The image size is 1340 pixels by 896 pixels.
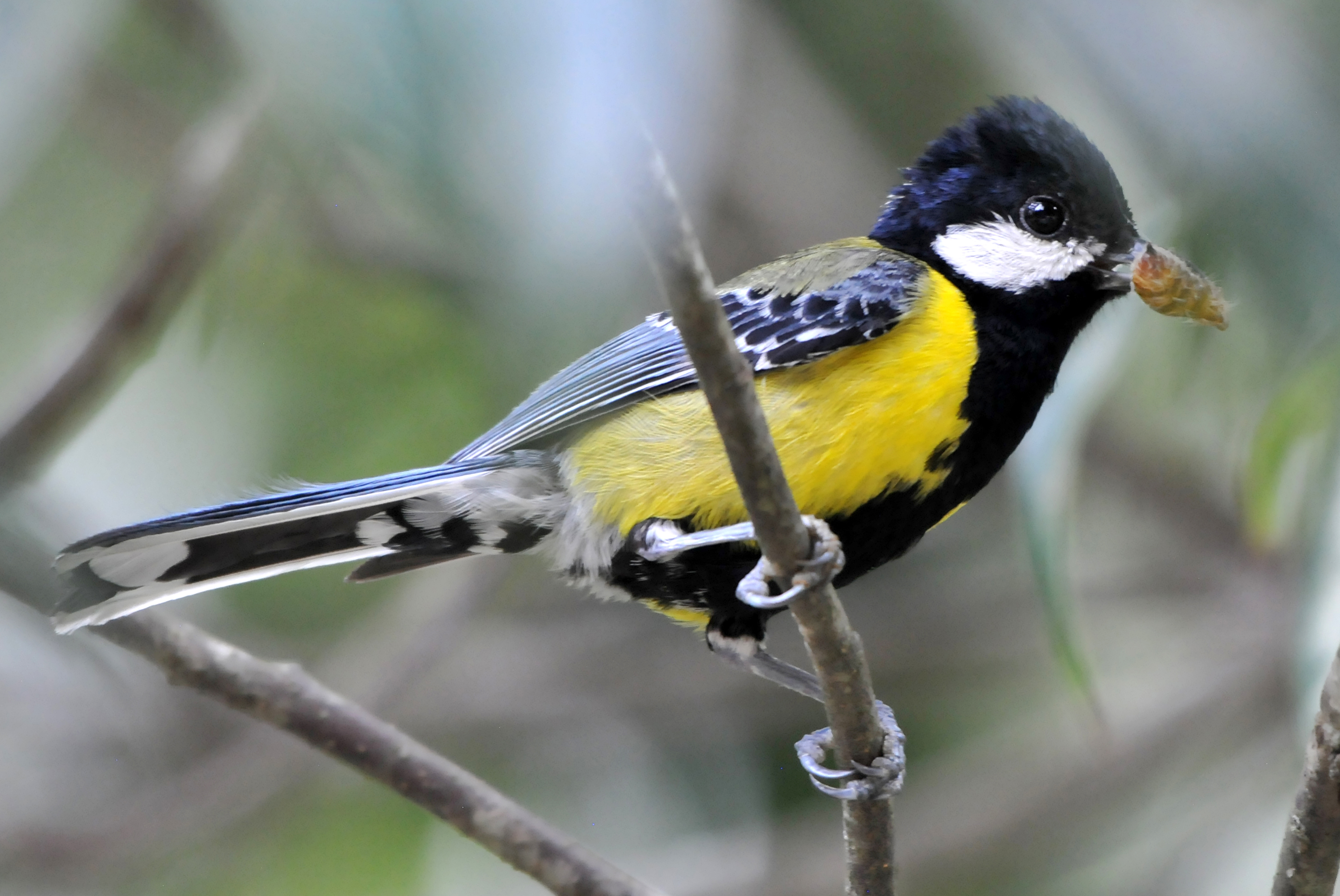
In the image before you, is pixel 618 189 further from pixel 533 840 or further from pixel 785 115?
pixel 785 115

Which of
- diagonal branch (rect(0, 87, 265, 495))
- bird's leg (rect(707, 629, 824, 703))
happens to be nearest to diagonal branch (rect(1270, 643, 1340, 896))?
bird's leg (rect(707, 629, 824, 703))

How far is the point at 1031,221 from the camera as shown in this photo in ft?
6.21

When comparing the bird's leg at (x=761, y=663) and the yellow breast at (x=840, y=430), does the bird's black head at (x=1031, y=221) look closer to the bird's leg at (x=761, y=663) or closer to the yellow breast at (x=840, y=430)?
the yellow breast at (x=840, y=430)

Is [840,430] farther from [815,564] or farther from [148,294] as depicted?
[148,294]

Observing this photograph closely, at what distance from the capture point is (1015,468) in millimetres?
2117

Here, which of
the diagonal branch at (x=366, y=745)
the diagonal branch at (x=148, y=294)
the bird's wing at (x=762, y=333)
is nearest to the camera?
the diagonal branch at (x=366, y=745)

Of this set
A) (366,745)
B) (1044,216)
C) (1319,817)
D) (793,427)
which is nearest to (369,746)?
(366,745)

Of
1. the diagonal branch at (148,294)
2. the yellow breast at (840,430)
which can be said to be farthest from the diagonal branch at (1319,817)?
the diagonal branch at (148,294)

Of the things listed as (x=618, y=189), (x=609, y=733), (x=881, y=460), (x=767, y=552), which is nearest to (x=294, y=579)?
(x=609, y=733)

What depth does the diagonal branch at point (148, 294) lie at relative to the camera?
6.63ft

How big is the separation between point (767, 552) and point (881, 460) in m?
0.51

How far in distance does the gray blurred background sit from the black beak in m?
0.05

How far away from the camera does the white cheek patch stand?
186 cm

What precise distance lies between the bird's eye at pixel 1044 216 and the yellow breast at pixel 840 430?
186mm
